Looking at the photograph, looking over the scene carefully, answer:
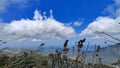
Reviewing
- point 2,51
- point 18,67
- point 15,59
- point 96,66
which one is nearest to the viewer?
point 18,67

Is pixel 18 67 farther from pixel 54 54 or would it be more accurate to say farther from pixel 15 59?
pixel 54 54

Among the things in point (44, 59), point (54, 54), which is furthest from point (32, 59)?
point (54, 54)

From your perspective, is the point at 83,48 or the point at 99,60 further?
the point at 99,60

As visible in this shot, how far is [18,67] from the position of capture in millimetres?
5590

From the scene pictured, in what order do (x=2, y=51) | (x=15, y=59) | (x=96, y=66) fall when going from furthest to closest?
(x=96, y=66), (x=2, y=51), (x=15, y=59)

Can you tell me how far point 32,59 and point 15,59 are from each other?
35cm

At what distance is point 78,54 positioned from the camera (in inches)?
243

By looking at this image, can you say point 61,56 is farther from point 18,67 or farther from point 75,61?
point 18,67

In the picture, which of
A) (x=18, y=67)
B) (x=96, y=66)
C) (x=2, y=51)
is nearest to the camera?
(x=18, y=67)

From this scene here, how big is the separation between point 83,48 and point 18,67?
1775 mm

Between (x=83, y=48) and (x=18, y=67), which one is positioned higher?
(x=83, y=48)

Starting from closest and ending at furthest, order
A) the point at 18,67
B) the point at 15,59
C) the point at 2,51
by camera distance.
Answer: the point at 18,67
the point at 15,59
the point at 2,51

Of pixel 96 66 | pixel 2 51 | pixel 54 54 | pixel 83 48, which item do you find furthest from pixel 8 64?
pixel 96 66

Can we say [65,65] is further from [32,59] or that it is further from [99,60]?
[99,60]
